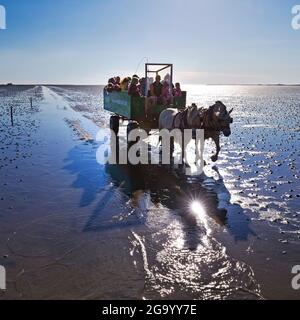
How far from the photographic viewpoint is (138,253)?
675 cm

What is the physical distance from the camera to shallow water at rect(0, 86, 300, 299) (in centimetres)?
577

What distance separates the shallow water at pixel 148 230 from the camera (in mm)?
5766

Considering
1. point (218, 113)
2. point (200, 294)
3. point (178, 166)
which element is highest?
point (218, 113)

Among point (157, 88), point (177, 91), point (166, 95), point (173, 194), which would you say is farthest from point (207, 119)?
point (177, 91)

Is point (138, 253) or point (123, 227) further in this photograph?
point (123, 227)

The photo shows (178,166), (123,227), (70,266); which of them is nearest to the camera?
(70,266)

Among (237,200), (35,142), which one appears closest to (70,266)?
(237,200)

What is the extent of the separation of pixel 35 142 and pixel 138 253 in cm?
1394

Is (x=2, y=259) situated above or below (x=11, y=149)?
below

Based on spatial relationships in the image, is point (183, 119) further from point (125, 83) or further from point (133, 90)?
point (125, 83)

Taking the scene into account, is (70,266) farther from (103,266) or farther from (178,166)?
(178,166)

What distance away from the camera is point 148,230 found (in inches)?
307

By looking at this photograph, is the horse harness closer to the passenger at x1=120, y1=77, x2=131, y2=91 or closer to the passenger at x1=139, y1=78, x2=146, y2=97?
the passenger at x1=139, y1=78, x2=146, y2=97

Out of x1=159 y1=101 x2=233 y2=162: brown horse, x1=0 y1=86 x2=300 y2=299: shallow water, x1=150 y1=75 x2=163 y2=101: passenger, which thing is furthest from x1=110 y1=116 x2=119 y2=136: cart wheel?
x1=159 y1=101 x2=233 y2=162: brown horse
